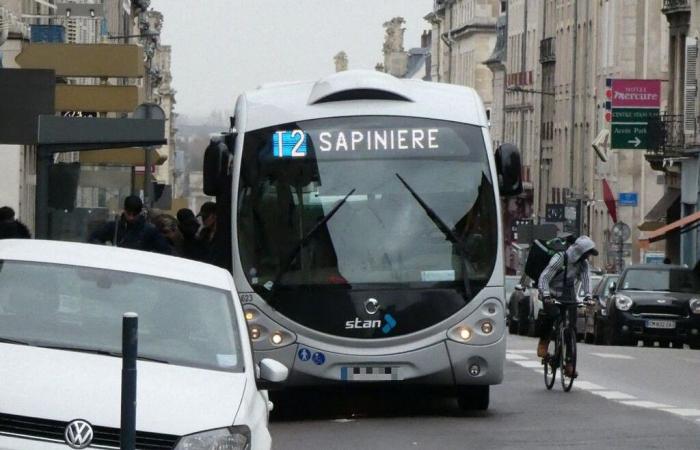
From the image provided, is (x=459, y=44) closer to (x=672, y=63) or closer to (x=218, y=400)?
(x=672, y=63)

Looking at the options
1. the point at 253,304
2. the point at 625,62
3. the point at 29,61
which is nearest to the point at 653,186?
the point at 625,62

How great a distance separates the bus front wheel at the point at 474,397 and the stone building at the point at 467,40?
119673 mm

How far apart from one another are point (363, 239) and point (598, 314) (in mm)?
23423

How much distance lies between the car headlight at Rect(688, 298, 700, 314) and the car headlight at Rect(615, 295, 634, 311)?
102cm

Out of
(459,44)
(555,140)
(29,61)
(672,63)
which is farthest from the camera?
(459,44)

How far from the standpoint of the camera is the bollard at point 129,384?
28.3 ft

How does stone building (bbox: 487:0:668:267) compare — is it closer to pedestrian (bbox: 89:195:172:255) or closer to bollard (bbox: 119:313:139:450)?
pedestrian (bbox: 89:195:172:255)

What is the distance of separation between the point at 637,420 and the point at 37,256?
8.14 m

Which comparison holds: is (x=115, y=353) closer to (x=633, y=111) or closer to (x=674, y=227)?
(x=674, y=227)

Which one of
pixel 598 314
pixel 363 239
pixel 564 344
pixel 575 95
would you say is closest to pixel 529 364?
pixel 564 344

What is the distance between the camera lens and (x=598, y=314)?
41156 millimetres

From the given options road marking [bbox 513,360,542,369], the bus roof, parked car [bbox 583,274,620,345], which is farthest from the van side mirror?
parked car [bbox 583,274,620,345]

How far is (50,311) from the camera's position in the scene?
11.0 m

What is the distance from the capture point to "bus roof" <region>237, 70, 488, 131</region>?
18.6m
